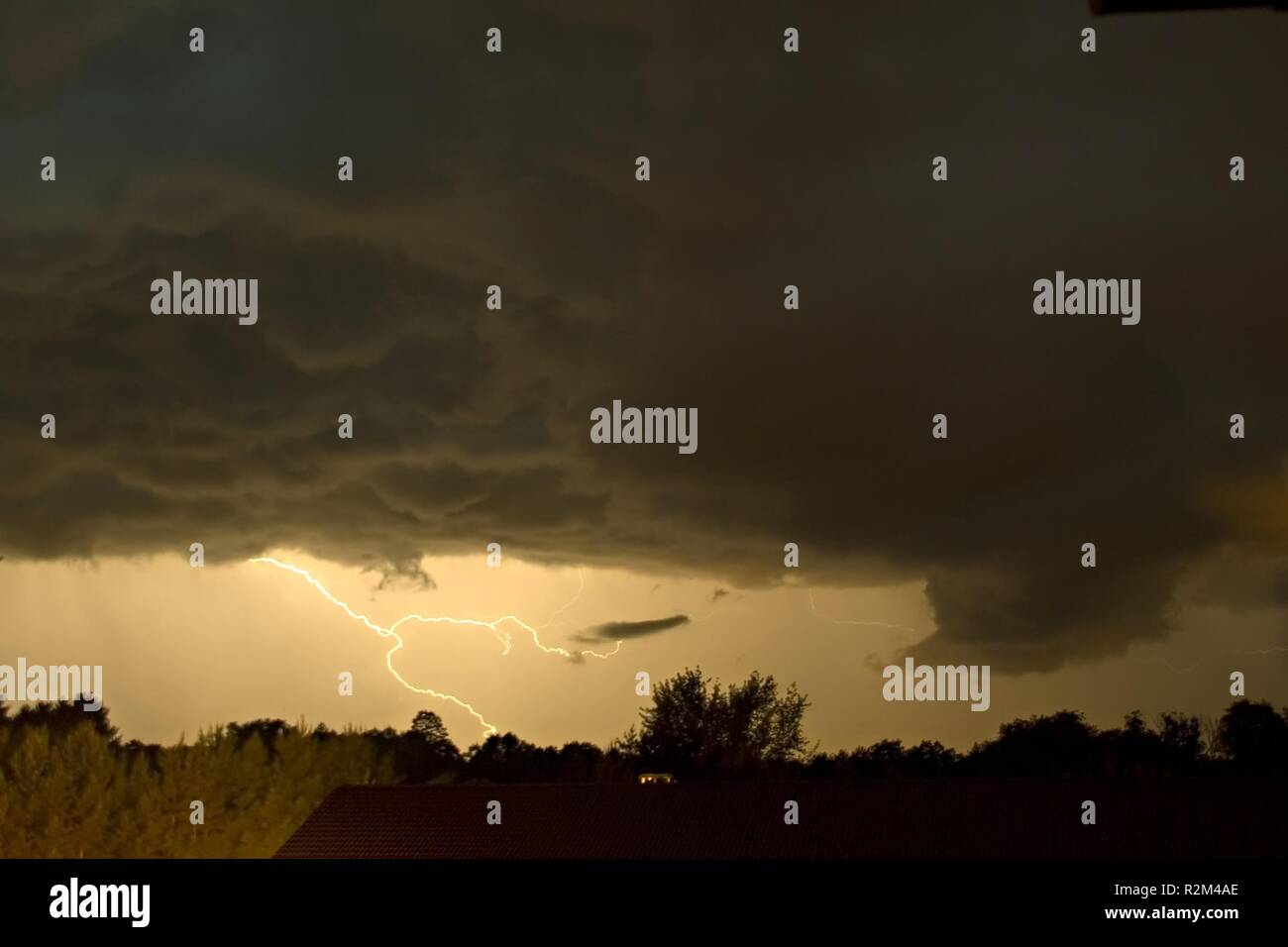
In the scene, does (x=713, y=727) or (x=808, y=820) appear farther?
(x=713, y=727)

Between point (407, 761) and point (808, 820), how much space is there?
38311 millimetres

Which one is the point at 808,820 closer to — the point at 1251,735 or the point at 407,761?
the point at 407,761

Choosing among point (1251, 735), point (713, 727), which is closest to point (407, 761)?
point (713, 727)

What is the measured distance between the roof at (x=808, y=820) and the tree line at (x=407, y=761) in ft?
41.9

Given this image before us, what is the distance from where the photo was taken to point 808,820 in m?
52.7

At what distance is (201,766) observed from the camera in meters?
71.5

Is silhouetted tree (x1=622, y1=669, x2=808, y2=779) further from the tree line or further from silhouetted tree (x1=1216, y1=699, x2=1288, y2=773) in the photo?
silhouetted tree (x1=1216, y1=699, x2=1288, y2=773)

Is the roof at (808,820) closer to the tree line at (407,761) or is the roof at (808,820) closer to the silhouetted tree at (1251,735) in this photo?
the tree line at (407,761)

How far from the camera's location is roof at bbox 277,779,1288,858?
49250 mm

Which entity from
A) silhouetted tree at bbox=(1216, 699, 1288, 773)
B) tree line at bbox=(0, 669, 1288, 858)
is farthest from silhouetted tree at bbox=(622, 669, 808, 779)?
silhouetted tree at bbox=(1216, 699, 1288, 773)

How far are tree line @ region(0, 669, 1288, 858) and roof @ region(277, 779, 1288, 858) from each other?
503 inches
